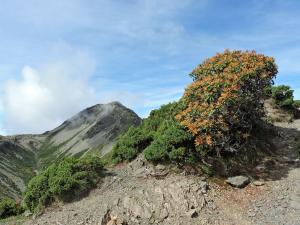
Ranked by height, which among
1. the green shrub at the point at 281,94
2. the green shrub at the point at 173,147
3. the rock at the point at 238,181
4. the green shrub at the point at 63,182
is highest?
the green shrub at the point at 281,94

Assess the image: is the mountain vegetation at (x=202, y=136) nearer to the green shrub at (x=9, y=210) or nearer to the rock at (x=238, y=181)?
→ the green shrub at (x=9, y=210)

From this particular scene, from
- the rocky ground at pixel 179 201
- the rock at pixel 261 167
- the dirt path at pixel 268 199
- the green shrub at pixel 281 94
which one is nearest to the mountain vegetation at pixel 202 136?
the rock at pixel 261 167

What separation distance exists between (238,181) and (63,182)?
1192 cm

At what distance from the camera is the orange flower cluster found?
88.6 feet

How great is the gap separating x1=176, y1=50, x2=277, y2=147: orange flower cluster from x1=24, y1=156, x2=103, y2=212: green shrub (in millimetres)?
7398

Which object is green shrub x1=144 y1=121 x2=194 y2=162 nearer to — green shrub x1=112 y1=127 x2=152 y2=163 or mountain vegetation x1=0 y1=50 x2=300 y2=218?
mountain vegetation x1=0 y1=50 x2=300 y2=218

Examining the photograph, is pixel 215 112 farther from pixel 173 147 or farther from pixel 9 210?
pixel 9 210

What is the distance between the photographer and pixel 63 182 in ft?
86.4

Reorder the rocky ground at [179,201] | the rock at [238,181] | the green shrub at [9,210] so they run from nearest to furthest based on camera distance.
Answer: the rocky ground at [179,201], the rock at [238,181], the green shrub at [9,210]

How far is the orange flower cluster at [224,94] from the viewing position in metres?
27.0

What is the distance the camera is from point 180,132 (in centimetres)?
2842

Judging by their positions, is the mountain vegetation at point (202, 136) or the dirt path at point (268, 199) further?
the mountain vegetation at point (202, 136)

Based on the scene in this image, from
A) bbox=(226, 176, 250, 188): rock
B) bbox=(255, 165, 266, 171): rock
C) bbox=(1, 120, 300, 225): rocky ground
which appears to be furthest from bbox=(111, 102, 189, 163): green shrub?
bbox=(255, 165, 266, 171): rock

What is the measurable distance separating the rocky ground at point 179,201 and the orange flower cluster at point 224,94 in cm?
337
